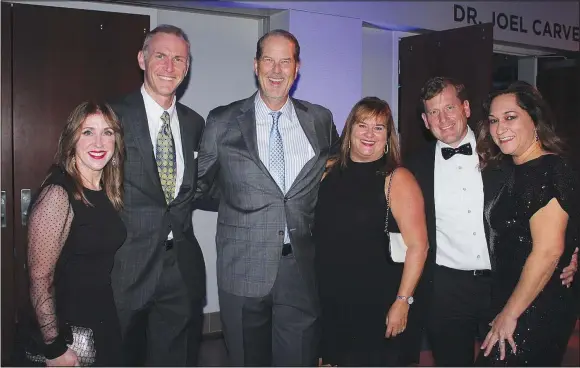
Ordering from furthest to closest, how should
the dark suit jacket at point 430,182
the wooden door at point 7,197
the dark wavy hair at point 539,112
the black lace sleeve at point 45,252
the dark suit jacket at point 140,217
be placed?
the wooden door at point 7,197 → the dark suit jacket at point 430,182 → the dark suit jacket at point 140,217 → the dark wavy hair at point 539,112 → the black lace sleeve at point 45,252

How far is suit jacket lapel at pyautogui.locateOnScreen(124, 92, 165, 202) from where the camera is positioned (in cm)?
273

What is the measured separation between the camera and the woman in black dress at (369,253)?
2.78 m

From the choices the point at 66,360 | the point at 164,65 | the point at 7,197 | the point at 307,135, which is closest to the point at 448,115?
the point at 307,135

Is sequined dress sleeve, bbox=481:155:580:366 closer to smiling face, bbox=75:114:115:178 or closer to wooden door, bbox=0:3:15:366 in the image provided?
smiling face, bbox=75:114:115:178

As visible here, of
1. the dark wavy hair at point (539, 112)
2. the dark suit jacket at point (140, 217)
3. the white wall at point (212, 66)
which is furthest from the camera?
the white wall at point (212, 66)

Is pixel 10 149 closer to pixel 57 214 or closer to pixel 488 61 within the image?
pixel 57 214

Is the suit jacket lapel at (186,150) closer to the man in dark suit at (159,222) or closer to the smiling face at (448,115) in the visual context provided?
the man in dark suit at (159,222)

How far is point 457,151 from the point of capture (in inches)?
118

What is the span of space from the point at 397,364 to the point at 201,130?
1589mm

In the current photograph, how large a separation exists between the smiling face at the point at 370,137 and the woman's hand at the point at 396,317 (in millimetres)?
744

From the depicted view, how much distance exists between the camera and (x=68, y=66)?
167 inches

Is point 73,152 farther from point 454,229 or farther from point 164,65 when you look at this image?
point 454,229

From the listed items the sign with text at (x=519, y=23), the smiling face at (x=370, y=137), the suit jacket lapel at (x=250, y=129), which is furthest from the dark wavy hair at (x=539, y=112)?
the sign with text at (x=519, y=23)

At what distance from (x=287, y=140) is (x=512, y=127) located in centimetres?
110
